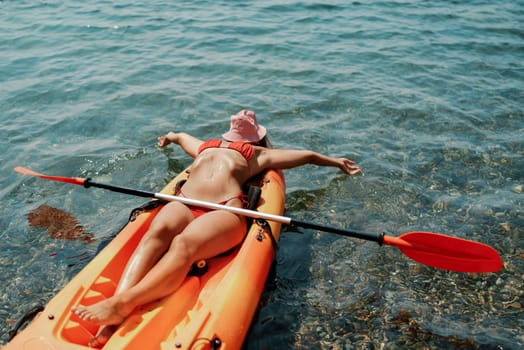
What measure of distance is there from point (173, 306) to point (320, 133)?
4.39m

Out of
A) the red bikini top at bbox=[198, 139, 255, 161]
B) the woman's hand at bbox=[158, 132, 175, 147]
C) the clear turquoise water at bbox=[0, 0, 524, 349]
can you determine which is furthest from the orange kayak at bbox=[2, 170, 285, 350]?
the woman's hand at bbox=[158, 132, 175, 147]

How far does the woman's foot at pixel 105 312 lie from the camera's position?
3117mm

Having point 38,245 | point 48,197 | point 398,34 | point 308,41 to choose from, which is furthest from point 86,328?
point 398,34

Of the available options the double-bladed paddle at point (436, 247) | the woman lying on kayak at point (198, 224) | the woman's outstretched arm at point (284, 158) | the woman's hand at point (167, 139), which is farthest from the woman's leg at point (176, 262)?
the woman's hand at point (167, 139)

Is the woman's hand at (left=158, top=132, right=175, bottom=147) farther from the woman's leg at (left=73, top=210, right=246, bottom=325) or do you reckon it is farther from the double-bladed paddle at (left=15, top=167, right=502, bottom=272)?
the woman's leg at (left=73, top=210, right=246, bottom=325)

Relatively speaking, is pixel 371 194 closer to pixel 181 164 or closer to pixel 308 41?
pixel 181 164

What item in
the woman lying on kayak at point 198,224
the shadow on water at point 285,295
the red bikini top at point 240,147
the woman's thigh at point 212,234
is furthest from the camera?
the red bikini top at point 240,147

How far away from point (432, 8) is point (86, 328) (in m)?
13.1

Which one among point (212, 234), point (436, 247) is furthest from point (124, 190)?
point (436, 247)

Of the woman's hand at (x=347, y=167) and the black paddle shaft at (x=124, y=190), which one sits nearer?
the black paddle shaft at (x=124, y=190)

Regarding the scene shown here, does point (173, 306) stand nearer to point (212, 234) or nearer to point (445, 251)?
point (212, 234)

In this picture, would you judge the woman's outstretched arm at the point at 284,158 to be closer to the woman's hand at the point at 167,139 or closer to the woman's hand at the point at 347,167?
the woman's hand at the point at 347,167

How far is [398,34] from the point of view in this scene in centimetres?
1152

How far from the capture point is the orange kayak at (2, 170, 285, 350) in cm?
308
